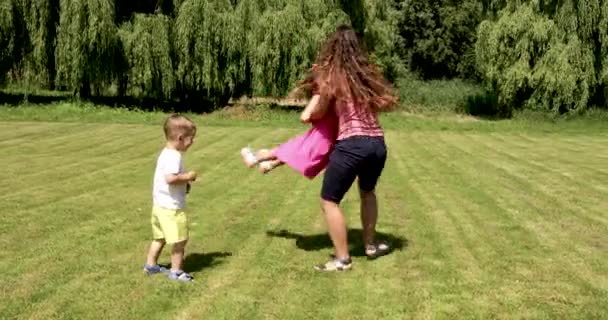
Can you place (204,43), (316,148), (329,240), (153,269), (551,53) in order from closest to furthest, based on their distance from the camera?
(153,269) < (316,148) < (329,240) < (551,53) < (204,43)

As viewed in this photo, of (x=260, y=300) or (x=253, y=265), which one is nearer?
(x=260, y=300)

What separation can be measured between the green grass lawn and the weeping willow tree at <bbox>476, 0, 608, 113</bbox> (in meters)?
10.8

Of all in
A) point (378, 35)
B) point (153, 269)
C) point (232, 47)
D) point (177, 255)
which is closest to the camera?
point (177, 255)

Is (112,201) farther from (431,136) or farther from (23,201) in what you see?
(431,136)

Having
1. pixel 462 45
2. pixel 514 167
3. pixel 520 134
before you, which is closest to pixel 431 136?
pixel 520 134

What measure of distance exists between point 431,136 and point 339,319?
1431 centimetres

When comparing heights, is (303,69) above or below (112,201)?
above

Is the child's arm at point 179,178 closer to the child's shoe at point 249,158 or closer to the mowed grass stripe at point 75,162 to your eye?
the child's shoe at point 249,158

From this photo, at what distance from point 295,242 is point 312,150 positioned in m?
1.18

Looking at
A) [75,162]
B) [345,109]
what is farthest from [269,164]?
[75,162]

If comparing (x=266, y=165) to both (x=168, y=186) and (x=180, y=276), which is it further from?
(x=180, y=276)

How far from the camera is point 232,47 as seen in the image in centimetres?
2336

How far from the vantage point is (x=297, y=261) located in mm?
5613

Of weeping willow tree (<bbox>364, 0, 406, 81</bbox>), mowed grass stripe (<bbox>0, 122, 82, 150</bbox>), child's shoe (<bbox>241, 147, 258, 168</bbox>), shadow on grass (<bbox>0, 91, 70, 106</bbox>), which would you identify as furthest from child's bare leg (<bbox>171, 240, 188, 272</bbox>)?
weeping willow tree (<bbox>364, 0, 406, 81</bbox>)
